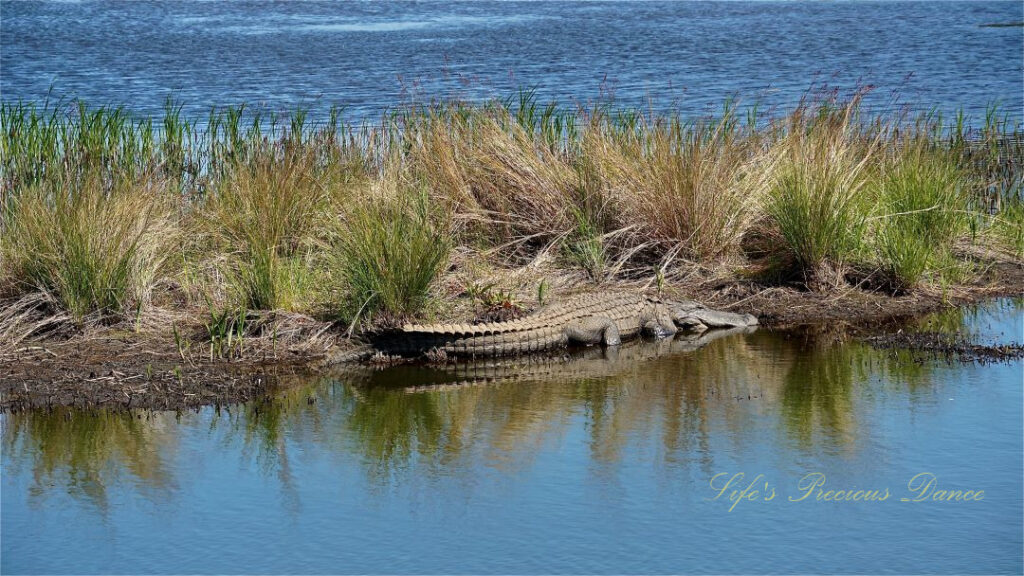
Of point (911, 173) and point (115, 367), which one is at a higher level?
point (911, 173)

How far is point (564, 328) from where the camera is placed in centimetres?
768

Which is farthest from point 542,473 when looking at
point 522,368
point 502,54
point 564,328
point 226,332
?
point 502,54

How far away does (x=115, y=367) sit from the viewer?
6.81m

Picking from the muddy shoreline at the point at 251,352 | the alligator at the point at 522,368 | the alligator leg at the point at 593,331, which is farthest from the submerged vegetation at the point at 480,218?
the alligator leg at the point at 593,331

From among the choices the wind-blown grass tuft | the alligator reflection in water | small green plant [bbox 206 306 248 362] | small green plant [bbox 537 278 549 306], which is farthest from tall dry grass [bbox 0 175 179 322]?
small green plant [bbox 537 278 549 306]

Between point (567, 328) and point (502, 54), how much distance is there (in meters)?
19.6

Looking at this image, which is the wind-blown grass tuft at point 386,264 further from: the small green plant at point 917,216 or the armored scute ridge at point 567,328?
the small green plant at point 917,216

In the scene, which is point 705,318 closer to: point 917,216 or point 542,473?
point 917,216

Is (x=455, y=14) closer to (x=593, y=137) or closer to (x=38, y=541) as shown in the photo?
(x=593, y=137)

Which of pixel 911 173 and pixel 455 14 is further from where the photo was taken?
pixel 455 14

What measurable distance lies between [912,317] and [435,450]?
160 inches

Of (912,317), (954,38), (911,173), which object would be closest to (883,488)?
(912,317)

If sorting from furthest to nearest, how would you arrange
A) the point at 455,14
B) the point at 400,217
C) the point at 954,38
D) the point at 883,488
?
the point at 455,14 < the point at 954,38 < the point at 400,217 < the point at 883,488

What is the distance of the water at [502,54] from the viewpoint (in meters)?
19.0
